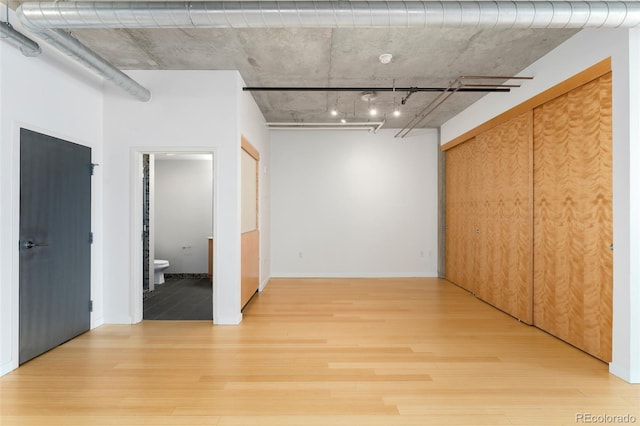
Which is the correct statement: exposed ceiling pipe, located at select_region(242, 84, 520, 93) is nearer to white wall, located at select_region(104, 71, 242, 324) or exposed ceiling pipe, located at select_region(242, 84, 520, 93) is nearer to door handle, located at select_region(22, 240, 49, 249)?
white wall, located at select_region(104, 71, 242, 324)

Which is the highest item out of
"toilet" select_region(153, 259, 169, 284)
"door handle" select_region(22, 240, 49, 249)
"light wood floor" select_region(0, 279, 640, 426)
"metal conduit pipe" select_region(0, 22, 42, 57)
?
"metal conduit pipe" select_region(0, 22, 42, 57)

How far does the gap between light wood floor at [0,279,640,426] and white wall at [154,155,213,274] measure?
137 inches

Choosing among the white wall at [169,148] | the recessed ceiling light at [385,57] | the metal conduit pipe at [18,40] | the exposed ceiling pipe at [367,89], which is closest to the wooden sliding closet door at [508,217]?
the exposed ceiling pipe at [367,89]

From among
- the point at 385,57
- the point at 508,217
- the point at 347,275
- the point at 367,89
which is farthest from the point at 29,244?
the point at 508,217

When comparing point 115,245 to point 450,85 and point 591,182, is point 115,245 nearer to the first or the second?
point 450,85

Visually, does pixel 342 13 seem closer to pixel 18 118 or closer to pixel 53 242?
Answer: pixel 18 118

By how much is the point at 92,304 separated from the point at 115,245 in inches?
28.1

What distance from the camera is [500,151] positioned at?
4.55m

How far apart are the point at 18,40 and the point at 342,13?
264cm

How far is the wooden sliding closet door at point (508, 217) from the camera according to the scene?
156 inches

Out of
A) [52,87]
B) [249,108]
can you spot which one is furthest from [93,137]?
[249,108]

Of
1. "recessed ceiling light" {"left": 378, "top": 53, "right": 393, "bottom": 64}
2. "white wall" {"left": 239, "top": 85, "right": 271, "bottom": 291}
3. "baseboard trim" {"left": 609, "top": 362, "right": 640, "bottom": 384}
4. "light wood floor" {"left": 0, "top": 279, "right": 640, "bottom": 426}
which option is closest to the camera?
"light wood floor" {"left": 0, "top": 279, "right": 640, "bottom": 426}

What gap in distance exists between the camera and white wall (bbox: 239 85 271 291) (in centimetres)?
460

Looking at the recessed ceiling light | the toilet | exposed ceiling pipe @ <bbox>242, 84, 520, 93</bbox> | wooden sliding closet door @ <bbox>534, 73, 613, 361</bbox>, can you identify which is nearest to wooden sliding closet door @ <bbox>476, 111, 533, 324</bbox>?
wooden sliding closet door @ <bbox>534, 73, 613, 361</bbox>
